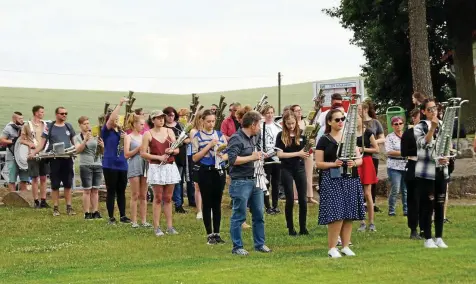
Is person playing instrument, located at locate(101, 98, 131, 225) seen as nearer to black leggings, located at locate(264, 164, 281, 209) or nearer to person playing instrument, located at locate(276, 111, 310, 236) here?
black leggings, located at locate(264, 164, 281, 209)

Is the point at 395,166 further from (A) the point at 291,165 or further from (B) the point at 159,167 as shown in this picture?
(B) the point at 159,167

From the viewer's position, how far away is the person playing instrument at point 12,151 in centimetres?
2280

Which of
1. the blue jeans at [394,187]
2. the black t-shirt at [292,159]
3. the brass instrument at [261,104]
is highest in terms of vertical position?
the brass instrument at [261,104]

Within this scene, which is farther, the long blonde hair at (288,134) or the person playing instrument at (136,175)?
the person playing instrument at (136,175)

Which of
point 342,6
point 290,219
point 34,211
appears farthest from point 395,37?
point 290,219

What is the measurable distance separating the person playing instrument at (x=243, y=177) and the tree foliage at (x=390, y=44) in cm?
2295

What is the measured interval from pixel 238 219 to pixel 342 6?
26.1 metres

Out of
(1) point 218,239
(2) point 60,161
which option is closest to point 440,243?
(1) point 218,239

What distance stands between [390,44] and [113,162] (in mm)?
22333

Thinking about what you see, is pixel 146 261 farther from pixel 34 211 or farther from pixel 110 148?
pixel 34 211

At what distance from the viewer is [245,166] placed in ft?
44.9

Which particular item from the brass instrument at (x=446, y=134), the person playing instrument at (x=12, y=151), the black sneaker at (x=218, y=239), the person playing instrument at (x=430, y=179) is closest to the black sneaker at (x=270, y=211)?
the black sneaker at (x=218, y=239)

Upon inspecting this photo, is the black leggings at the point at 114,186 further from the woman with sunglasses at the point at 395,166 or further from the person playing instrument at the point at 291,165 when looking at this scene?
the woman with sunglasses at the point at 395,166

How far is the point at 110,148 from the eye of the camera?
18141 mm
